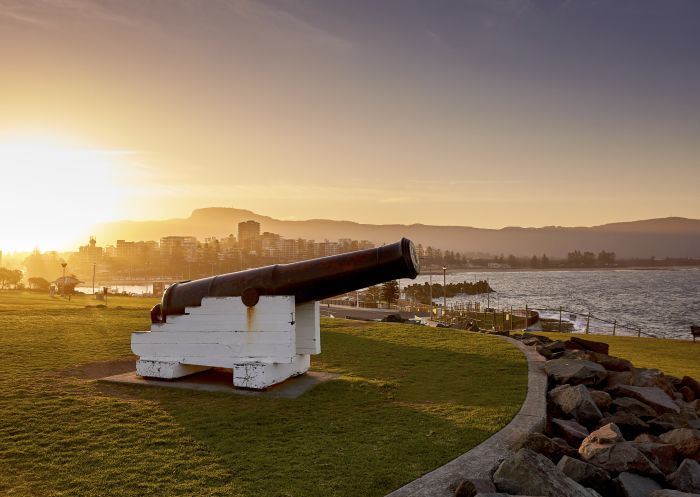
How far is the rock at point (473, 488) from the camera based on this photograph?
402 centimetres

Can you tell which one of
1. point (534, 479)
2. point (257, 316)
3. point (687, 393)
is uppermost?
point (257, 316)

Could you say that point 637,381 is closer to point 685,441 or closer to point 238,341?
point 685,441

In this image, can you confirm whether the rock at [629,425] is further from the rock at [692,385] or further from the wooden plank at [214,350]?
the wooden plank at [214,350]

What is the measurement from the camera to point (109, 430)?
6.10 m

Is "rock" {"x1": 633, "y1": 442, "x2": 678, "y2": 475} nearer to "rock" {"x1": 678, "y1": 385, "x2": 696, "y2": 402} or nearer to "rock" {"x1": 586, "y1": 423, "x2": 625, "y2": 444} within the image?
"rock" {"x1": 586, "y1": 423, "x2": 625, "y2": 444}

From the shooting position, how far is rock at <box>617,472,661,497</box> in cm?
441

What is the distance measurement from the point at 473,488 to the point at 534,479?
1.51ft

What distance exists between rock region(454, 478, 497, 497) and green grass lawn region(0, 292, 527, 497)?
23.5 inches

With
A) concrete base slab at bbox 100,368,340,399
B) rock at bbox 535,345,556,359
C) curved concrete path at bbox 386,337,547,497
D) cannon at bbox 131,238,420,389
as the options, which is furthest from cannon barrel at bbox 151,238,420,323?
rock at bbox 535,345,556,359

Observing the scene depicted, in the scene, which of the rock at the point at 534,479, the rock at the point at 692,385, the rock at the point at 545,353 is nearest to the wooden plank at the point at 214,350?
the rock at the point at 534,479

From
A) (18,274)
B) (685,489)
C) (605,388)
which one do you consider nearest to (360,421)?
(685,489)

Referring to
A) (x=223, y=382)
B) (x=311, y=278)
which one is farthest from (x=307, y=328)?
(x=223, y=382)

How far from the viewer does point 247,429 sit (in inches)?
242

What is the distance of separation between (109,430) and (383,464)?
10.9 ft
